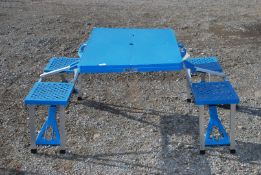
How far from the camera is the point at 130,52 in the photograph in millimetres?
4043

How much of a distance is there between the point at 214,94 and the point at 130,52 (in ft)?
2.59

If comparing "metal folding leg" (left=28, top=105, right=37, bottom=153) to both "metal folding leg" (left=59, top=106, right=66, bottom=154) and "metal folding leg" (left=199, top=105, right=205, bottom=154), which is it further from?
"metal folding leg" (left=199, top=105, right=205, bottom=154)

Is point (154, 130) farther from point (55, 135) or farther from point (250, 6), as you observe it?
point (250, 6)

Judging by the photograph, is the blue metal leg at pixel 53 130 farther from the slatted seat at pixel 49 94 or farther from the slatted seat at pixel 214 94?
the slatted seat at pixel 214 94

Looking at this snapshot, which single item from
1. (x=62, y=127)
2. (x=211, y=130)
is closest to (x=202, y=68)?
(x=211, y=130)

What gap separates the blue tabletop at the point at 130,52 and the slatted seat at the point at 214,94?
1.21 ft

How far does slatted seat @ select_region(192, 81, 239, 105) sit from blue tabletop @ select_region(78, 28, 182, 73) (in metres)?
0.37

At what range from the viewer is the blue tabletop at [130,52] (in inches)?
147

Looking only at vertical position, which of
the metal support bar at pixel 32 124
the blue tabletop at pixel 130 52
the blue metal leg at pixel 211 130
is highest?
the blue tabletop at pixel 130 52

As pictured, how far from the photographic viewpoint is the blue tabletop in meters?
3.74

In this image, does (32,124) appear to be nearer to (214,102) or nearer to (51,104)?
(51,104)

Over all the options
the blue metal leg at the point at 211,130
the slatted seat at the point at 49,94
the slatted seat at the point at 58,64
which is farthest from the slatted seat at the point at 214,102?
the slatted seat at the point at 58,64

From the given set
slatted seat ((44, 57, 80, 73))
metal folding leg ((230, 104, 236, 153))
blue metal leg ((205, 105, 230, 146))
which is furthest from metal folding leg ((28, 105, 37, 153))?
metal folding leg ((230, 104, 236, 153))

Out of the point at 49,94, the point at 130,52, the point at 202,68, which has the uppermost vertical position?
the point at 130,52
